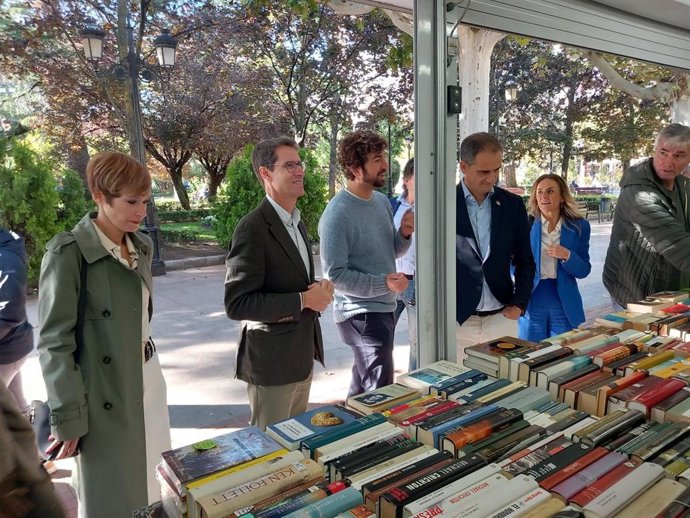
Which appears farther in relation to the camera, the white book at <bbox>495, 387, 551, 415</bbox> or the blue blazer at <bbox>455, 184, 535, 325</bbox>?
the blue blazer at <bbox>455, 184, 535, 325</bbox>

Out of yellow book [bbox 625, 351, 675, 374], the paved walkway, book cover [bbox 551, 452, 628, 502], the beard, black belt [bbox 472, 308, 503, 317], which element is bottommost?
the paved walkway

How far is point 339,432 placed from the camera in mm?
1162

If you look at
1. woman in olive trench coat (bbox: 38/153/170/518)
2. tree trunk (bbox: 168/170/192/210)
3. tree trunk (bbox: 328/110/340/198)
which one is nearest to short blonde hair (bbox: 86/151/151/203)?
woman in olive trench coat (bbox: 38/153/170/518)

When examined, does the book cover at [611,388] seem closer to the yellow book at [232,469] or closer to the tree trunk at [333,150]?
the yellow book at [232,469]

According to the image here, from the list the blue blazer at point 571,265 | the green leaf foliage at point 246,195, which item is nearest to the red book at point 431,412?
the blue blazer at point 571,265

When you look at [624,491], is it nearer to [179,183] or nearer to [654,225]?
[654,225]

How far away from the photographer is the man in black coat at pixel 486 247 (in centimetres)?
212

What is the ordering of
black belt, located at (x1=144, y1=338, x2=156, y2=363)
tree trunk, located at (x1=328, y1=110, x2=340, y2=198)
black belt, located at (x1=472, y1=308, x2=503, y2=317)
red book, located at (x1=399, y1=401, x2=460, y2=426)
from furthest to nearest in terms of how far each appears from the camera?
tree trunk, located at (x1=328, y1=110, x2=340, y2=198) < black belt, located at (x1=472, y1=308, x2=503, y2=317) < black belt, located at (x1=144, y1=338, x2=156, y2=363) < red book, located at (x1=399, y1=401, x2=460, y2=426)

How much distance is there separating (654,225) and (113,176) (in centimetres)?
241

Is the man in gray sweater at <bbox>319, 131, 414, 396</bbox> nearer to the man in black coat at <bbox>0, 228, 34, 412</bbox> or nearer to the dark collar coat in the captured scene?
the dark collar coat

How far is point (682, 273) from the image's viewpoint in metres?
2.65

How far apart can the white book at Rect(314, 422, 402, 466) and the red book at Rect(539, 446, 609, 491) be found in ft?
1.12

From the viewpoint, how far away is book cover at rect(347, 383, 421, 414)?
4.38 feet

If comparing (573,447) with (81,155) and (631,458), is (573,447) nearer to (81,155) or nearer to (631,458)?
(631,458)
